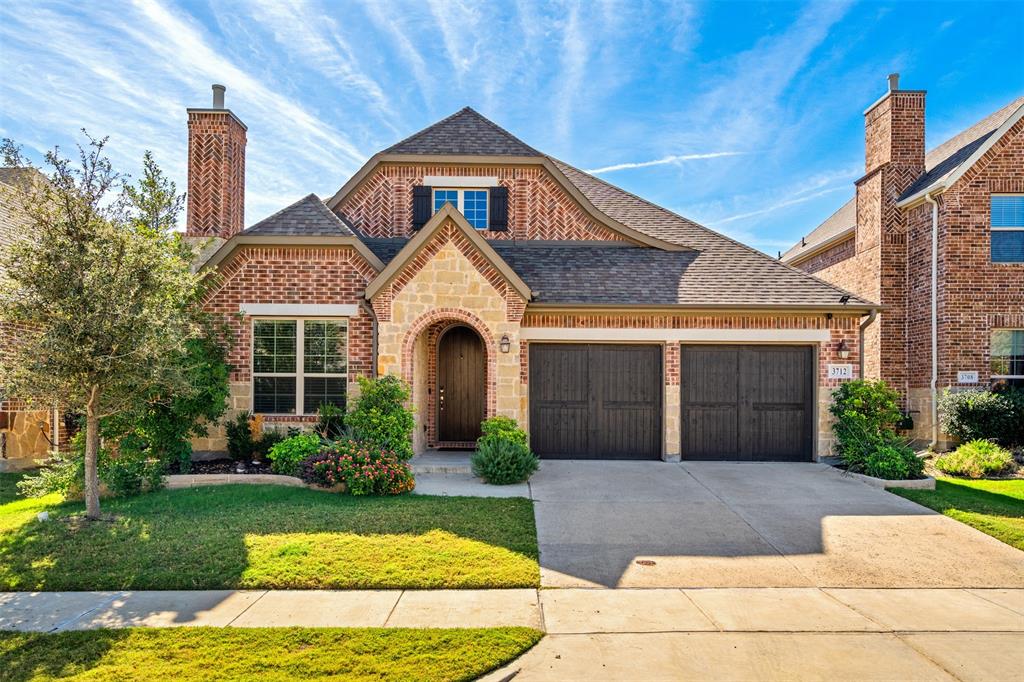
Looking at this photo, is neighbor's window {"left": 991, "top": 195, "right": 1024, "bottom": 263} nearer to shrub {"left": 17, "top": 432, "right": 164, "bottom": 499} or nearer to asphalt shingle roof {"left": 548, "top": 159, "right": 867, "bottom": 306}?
asphalt shingle roof {"left": 548, "top": 159, "right": 867, "bottom": 306}

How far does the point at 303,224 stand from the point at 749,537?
1050 centimetres

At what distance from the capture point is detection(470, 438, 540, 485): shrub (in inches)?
398

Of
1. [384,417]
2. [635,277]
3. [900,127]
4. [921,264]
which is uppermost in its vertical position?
[900,127]

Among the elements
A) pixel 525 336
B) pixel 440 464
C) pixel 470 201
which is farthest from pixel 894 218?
pixel 440 464

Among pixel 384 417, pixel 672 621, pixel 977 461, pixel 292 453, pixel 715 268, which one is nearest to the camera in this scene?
pixel 672 621

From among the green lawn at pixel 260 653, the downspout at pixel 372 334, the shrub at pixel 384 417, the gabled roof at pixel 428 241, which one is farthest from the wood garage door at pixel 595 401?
the green lawn at pixel 260 653

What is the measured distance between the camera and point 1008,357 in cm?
1453

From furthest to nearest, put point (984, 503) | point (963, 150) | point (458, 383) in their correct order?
point (963, 150) → point (458, 383) → point (984, 503)

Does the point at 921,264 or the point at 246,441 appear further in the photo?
the point at 921,264

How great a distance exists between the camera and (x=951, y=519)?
8.45m

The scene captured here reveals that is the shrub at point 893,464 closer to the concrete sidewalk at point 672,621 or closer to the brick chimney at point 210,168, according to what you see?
the concrete sidewalk at point 672,621

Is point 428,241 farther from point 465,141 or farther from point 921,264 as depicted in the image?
point 921,264

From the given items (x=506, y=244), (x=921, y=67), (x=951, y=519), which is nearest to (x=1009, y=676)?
(x=951, y=519)

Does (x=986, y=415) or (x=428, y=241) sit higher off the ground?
(x=428, y=241)
